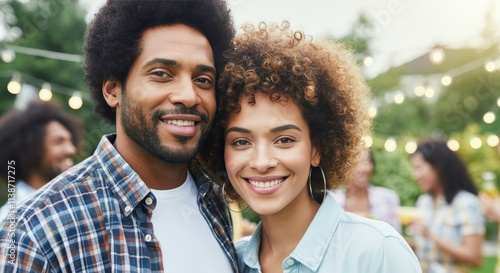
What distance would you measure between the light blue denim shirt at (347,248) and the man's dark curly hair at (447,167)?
2.97m

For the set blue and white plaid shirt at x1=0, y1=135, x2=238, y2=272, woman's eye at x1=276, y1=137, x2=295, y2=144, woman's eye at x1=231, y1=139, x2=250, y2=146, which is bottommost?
blue and white plaid shirt at x1=0, y1=135, x2=238, y2=272

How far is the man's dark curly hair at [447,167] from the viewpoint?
4785mm

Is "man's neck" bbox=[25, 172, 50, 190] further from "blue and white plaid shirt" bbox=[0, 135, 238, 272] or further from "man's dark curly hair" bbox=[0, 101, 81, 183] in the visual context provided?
"blue and white plaid shirt" bbox=[0, 135, 238, 272]

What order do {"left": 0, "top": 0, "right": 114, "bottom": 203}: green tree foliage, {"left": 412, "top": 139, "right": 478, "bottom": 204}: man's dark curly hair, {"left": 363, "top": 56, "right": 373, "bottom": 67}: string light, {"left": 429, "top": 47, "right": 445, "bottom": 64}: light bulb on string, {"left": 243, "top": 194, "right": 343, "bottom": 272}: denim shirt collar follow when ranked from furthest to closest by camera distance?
{"left": 0, "top": 0, "right": 114, "bottom": 203}: green tree foliage < {"left": 429, "top": 47, "right": 445, "bottom": 64}: light bulb on string < {"left": 363, "top": 56, "right": 373, "bottom": 67}: string light < {"left": 412, "top": 139, "right": 478, "bottom": 204}: man's dark curly hair < {"left": 243, "top": 194, "right": 343, "bottom": 272}: denim shirt collar

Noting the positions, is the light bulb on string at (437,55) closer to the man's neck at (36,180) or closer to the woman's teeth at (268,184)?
the man's neck at (36,180)

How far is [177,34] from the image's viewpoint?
215cm

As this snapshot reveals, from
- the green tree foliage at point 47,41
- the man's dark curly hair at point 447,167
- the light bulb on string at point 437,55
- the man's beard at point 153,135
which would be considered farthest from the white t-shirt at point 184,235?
the green tree foliage at point 47,41

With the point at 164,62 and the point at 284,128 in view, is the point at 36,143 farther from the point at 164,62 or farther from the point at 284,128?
the point at 284,128

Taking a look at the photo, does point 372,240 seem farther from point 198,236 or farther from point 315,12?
point 315,12

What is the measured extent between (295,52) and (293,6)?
2.93m

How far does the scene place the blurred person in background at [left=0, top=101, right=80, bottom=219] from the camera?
4.20 metres

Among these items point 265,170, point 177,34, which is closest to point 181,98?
point 177,34

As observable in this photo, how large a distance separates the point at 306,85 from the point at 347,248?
0.63m

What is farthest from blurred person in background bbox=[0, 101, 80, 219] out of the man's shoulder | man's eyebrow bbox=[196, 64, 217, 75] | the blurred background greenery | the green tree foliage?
the green tree foliage
